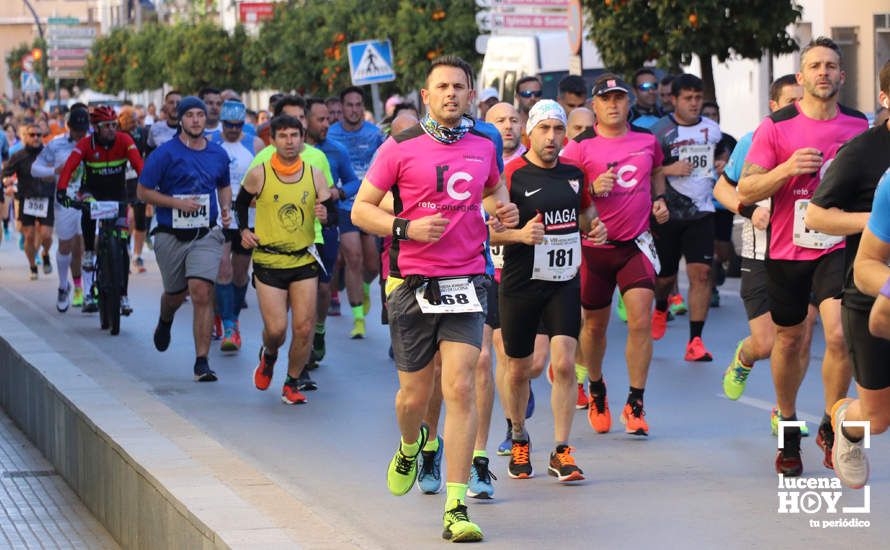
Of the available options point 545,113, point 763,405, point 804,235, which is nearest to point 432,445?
point 545,113

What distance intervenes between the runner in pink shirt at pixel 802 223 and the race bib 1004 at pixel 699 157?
5.33 m

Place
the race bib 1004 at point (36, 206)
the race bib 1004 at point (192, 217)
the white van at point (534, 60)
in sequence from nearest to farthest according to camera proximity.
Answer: the race bib 1004 at point (192, 217) < the race bib 1004 at point (36, 206) < the white van at point (534, 60)

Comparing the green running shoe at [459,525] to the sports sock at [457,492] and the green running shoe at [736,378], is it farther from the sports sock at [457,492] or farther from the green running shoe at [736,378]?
the green running shoe at [736,378]

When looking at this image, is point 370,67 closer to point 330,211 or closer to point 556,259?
point 330,211

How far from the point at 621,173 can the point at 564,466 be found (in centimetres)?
213

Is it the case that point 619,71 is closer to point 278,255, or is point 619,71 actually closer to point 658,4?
point 658,4

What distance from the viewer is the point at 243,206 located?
12211mm

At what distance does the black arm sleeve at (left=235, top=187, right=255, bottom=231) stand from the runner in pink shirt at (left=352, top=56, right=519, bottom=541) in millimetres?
4118

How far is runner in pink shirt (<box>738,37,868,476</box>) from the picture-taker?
29.4ft

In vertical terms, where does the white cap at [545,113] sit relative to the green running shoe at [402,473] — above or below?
above

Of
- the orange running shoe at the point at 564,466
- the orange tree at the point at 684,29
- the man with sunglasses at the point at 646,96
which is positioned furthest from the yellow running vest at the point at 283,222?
the orange tree at the point at 684,29

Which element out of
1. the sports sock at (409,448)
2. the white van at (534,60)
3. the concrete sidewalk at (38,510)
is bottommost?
the concrete sidewalk at (38,510)

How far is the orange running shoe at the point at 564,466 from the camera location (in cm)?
912

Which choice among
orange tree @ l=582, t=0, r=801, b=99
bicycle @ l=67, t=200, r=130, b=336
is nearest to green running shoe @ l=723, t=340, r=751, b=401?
bicycle @ l=67, t=200, r=130, b=336
